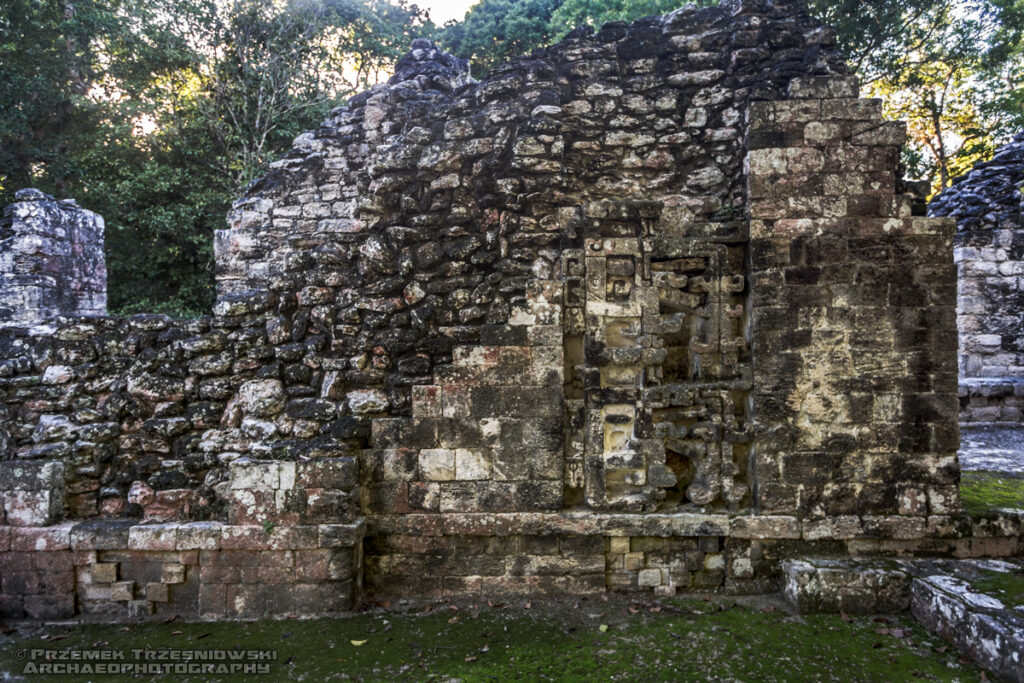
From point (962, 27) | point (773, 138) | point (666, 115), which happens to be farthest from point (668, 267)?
point (962, 27)

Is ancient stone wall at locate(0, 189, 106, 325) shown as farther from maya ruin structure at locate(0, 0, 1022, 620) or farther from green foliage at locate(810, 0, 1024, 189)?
green foliage at locate(810, 0, 1024, 189)

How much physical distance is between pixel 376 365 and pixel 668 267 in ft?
8.26

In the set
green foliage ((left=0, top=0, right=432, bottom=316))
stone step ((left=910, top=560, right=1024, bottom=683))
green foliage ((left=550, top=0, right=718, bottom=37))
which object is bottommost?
stone step ((left=910, top=560, right=1024, bottom=683))

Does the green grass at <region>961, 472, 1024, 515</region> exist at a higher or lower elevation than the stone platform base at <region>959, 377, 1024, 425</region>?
lower

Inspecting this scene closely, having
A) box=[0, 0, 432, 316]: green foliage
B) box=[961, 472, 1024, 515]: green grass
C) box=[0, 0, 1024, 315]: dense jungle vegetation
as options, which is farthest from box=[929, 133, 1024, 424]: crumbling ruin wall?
box=[0, 0, 432, 316]: green foliage

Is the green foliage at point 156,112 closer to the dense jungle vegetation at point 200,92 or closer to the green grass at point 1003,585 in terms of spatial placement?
the dense jungle vegetation at point 200,92

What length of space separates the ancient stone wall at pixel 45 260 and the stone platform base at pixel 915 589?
9080 mm

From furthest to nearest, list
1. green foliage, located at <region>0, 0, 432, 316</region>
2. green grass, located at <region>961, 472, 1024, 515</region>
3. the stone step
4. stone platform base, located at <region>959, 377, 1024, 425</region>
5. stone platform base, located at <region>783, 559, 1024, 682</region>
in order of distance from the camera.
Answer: green foliage, located at <region>0, 0, 432, 316</region>, stone platform base, located at <region>959, 377, 1024, 425</region>, green grass, located at <region>961, 472, 1024, 515</region>, stone platform base, located at <region>783, 559, 1024, 682</region>, the stone step

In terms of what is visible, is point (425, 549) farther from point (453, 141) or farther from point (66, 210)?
point (66, 210)

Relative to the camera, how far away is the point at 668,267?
4844mm

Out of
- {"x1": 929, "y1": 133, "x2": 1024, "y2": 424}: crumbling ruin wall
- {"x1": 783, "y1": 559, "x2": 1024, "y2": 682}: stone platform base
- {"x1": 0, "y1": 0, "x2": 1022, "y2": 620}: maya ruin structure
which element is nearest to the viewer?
{"x1": 783, "y1": 559, "x2": 1024, "y2": 682}: stone platform base

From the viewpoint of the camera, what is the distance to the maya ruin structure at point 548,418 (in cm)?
441

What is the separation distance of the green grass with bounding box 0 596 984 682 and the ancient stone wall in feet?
17.3

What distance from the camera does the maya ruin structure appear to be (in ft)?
14.5
